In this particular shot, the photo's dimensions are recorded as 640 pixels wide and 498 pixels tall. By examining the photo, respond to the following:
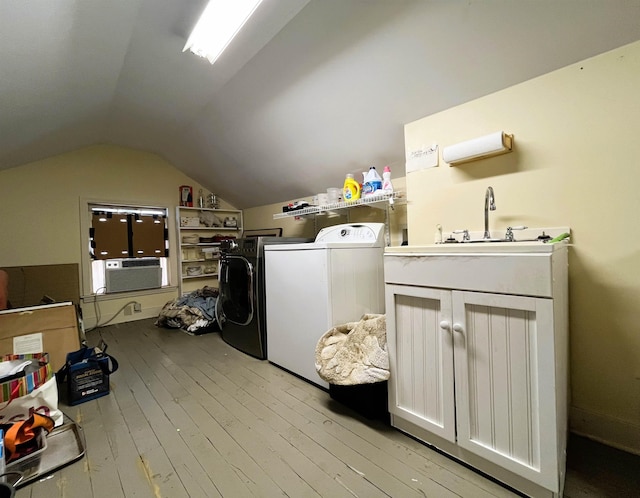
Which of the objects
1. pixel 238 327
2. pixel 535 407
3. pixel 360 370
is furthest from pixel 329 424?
pixel 238 327

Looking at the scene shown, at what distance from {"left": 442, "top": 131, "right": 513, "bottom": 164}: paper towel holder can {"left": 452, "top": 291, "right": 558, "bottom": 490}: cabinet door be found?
84 centimetres

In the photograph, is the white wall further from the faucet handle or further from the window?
the window

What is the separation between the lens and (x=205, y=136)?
3.01 metres

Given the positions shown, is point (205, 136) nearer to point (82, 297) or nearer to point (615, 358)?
point (82, 297)

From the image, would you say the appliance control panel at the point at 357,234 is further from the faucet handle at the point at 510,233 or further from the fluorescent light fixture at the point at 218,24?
the fluorescent light fixture at the point at 218,24

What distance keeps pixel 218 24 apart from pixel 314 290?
1.51m

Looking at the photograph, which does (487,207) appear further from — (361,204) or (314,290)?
(314,290)

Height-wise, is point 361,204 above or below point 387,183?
below

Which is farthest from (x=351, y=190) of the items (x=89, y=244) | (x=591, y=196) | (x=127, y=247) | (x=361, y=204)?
(x=89, y=244)

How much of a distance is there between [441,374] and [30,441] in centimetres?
186

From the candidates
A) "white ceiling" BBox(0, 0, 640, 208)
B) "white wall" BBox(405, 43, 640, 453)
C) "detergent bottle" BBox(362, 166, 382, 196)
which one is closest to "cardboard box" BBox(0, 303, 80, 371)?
"white ceiling" BBox(0, 0, 640, 208)

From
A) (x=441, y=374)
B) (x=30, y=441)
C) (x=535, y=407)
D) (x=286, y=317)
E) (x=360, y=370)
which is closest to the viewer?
(x=535, y=407)

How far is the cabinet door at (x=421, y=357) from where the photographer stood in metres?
1.12

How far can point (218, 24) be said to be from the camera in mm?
1350
